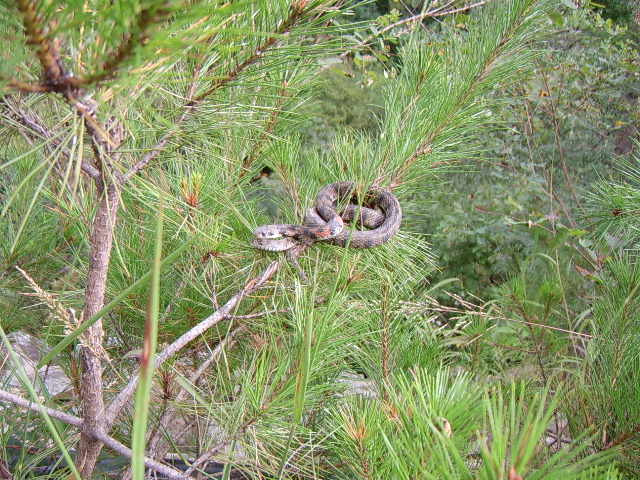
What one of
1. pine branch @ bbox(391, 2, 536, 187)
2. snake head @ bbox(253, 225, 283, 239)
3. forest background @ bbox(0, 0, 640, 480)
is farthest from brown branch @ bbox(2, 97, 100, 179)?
pine branch @ bbox(391, 2, 536, 187)

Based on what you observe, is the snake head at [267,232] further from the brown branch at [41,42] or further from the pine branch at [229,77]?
the brown branch at [41,42]

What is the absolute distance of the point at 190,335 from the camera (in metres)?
0.73

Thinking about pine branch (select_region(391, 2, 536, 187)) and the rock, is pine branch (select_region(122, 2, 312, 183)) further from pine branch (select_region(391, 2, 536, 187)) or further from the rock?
the rock

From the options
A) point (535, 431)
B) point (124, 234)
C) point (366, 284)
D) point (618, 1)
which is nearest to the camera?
point (535, 431)

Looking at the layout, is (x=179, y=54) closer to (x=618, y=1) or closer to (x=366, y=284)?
(x=366, y=284)

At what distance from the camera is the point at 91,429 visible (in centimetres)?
70

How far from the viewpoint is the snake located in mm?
885

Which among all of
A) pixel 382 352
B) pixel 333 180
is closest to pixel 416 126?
pixel 333 180

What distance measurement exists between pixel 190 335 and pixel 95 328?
0.13 m

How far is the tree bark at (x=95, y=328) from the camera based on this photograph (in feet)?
2.12

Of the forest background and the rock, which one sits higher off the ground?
the forest background

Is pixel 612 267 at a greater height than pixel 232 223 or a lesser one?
lesser

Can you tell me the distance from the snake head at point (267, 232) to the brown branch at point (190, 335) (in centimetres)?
5

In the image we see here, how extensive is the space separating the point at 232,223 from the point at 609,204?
0.74 metres
